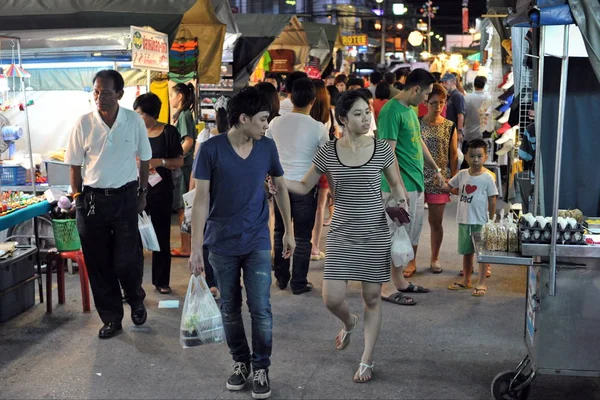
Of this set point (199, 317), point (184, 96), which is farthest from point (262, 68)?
point (199, 317)

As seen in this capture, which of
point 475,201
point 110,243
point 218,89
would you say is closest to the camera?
point 110,243

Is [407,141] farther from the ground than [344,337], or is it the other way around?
[407,141]

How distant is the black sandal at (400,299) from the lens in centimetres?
701

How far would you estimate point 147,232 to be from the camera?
6.82 m

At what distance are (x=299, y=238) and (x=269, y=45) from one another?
251 inches

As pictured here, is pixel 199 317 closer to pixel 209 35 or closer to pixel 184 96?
pixel 184 96

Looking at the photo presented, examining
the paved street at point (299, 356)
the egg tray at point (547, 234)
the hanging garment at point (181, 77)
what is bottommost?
the paved street at point (299, 356)

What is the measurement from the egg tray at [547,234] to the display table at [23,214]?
3.99 meters

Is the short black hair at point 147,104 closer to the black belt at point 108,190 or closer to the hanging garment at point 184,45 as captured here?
the black belt at point 108,190

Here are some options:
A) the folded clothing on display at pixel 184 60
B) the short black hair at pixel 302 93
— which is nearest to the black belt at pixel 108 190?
the short black hair at pixel 302 93

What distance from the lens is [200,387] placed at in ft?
16.8

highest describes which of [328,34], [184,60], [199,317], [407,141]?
[328,34]

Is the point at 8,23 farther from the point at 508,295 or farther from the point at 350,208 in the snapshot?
the point at 508,295

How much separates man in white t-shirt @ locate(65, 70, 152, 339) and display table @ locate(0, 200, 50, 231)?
1.99 ft
